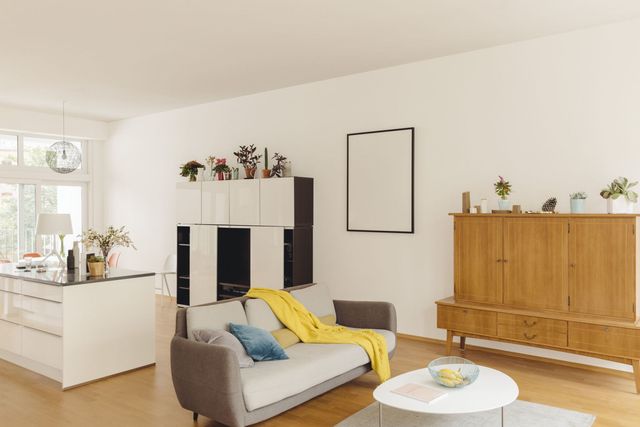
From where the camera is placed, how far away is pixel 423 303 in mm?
5766

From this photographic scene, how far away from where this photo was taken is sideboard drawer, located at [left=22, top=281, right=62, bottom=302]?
432 cm

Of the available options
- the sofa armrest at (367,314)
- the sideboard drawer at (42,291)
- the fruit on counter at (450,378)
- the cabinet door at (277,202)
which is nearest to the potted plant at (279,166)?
the cabinet door at (277,202)

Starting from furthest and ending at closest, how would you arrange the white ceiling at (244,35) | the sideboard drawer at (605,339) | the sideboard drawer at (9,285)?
the sideboard drawer at (9,285)
the white ceiling at (244,35)
the sideboard drawer at (605,339)

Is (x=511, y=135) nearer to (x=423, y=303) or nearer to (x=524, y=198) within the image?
(x=524, y=198)

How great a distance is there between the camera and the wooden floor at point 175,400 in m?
3.62

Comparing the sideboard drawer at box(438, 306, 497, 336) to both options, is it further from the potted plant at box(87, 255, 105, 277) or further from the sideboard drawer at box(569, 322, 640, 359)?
the potted plant at box(87, 255, 105, 277)

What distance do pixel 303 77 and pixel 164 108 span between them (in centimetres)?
296

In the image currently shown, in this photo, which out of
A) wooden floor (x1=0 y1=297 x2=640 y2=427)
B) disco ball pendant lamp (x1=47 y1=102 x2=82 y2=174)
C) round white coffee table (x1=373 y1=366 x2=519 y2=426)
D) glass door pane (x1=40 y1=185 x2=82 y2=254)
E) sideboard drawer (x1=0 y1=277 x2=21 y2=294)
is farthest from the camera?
glass door pane (x1=40 y1=185 x2=82 y2=254)

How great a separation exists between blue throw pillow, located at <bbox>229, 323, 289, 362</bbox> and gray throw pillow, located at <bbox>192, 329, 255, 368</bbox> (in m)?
0.05

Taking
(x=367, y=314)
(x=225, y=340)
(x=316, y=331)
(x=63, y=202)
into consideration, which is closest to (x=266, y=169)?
(x=367, y=314)

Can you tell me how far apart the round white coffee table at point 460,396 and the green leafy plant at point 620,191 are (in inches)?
77.2

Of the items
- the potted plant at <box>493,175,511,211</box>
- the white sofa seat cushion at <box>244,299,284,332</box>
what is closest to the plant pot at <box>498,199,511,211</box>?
the potted plant at <box>493,175,511,211</box>

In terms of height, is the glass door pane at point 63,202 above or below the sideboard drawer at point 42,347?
above

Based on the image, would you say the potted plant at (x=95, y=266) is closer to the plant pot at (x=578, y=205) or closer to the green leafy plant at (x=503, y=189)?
the green leafy plant at (x=503, y=189)
